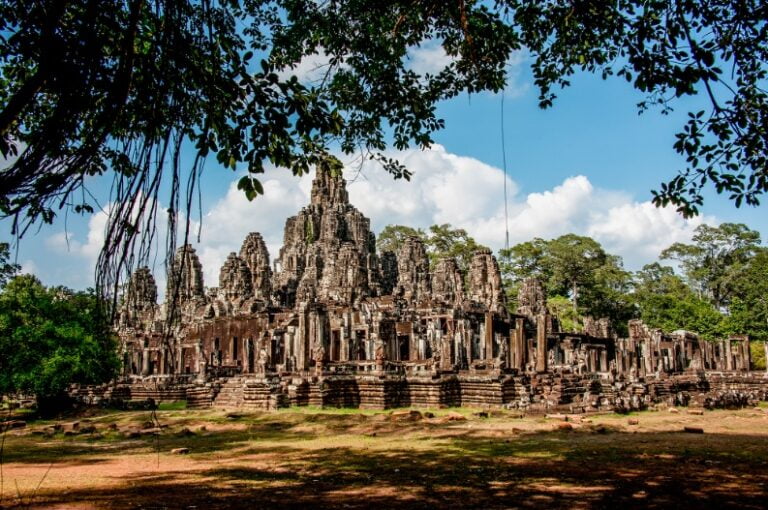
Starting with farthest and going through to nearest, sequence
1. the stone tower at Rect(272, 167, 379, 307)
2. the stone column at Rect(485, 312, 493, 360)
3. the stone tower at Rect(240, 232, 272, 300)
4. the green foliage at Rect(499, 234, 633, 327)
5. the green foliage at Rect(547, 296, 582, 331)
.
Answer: the green foliage at Rect(499, 234, 633, 327), the green foliage at Rect(547, 296, 582, 331), the stone tower at Rect(240, 232, 272, 300), the stone tower at Rect(272, 167, 379, 307), the stone column at Rect(485, 312, 493, 360)

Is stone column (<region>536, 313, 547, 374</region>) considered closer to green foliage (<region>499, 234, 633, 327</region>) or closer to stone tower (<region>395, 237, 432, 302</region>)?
stone tower (<region>395, 237, 432, 302</region>)

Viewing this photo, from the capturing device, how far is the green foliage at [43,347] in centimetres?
2355

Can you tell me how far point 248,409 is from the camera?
23219 mm

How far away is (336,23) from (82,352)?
19.7 meters

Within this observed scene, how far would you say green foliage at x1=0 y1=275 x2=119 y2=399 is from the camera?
77.3ft

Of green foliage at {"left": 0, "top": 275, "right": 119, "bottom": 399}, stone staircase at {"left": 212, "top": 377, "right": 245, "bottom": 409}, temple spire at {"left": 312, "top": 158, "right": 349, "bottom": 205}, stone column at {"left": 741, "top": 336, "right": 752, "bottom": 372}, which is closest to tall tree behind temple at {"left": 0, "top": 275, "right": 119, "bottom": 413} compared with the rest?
green foliage at {"left": 0, "top": 275, "right": 119, "bottom": 399}

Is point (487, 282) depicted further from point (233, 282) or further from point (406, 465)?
point (406, 465)

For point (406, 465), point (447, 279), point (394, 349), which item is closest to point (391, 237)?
point (447, 279)

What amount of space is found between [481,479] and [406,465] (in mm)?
1828

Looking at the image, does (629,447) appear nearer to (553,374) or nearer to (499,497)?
(499,497)

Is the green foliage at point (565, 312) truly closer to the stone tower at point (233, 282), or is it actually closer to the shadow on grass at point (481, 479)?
the stone tower at point (233, 282)

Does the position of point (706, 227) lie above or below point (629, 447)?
above

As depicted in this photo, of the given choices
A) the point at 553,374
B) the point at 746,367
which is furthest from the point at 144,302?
the point at 746,367

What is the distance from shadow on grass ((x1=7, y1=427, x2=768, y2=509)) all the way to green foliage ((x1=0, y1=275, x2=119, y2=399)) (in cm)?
1464
